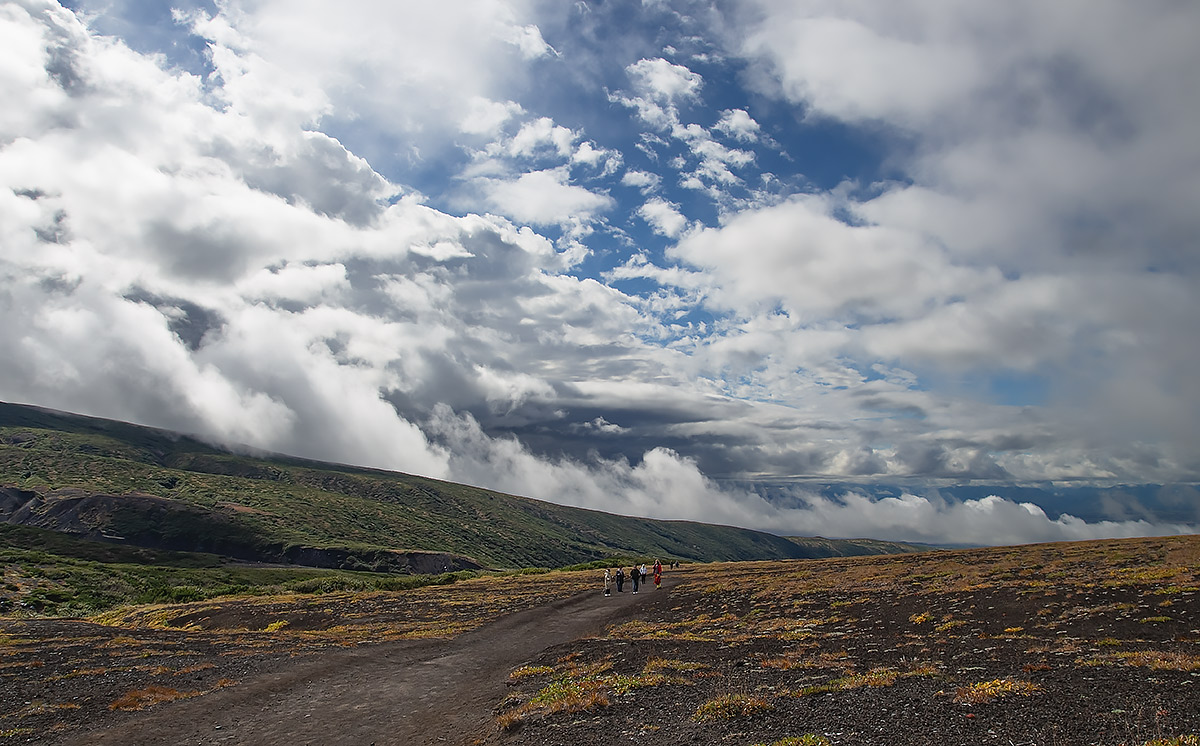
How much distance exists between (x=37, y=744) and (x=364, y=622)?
93.2 feet

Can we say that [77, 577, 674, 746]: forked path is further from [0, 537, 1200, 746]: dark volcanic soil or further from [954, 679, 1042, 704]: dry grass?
[954, 679, 1042, 704]: dry grass

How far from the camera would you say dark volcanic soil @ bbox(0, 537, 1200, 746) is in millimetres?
13062

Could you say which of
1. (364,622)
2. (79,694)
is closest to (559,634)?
(364,622)

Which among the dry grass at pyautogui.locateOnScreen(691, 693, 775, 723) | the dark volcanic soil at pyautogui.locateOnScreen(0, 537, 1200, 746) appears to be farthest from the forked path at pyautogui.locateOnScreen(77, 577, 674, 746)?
the dry grass at pyautogui.locateOnScreen(691, 693, 775, 723)

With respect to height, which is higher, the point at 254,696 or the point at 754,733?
the point at 754,733

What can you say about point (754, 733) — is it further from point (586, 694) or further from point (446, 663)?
point (446, 663)

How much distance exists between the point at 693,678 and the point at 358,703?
1148 centimetres

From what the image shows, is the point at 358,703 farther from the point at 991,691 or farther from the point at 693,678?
the point at 991,691

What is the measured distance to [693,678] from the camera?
18625 mm

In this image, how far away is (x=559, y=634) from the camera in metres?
34.9

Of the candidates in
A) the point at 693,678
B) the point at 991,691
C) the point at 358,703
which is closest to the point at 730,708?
the point at 693,678

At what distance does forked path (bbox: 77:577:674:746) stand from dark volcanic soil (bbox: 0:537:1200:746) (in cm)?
11

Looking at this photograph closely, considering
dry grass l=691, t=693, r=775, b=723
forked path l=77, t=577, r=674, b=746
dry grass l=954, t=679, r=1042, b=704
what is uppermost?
dry grass l=954, t=679, r=1042, b=704

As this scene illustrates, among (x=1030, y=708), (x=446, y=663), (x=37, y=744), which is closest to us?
(x=1030, y=708)
